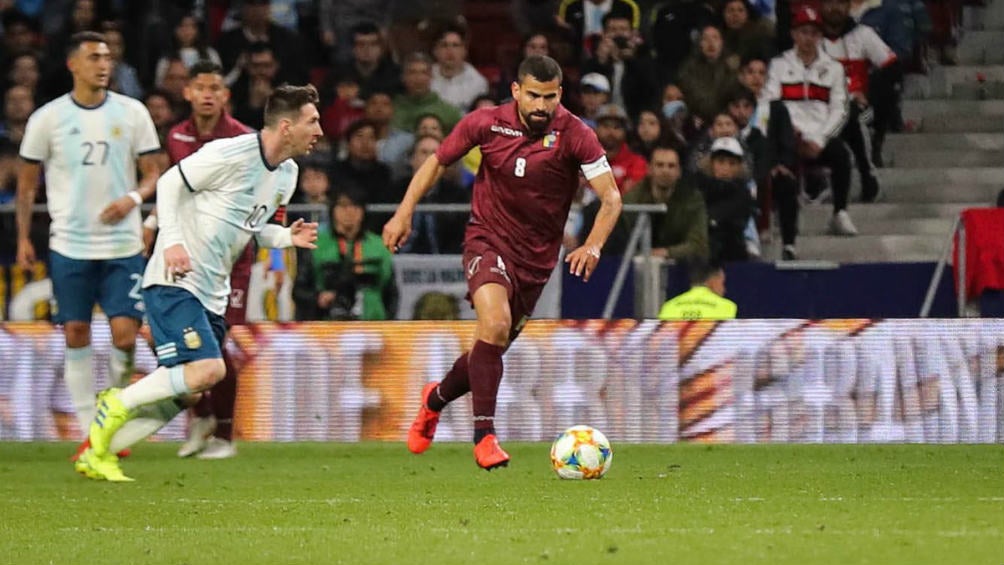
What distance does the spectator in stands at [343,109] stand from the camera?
53.7ft

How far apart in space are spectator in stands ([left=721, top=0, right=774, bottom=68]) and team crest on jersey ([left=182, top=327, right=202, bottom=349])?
25.6 feet

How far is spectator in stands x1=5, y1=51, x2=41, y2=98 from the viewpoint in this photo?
54.5 feet

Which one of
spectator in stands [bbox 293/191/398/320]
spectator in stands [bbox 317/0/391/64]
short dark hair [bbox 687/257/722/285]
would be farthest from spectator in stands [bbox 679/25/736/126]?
spectator in stands [bbox 293/191/398/320]

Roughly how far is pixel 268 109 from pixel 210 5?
28.0ft

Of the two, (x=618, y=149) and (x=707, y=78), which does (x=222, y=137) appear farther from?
(x=707, y=78)

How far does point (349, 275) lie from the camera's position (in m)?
13.7

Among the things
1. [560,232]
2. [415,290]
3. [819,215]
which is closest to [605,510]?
[560,232]

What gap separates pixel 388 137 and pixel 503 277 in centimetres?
633

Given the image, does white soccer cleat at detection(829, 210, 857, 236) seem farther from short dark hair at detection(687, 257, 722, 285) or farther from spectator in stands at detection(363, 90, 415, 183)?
spectator in stands at detection(363, 90, 415, 183)

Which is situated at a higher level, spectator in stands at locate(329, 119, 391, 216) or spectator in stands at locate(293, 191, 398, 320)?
spectator in stands at locate(329, 119, 391, 216)

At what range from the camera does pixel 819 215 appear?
16.4 meters

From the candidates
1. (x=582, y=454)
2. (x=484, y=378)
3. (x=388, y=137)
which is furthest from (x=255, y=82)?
(x=582, y=454)

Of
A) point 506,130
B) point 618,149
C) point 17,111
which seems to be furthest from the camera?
point 17,111

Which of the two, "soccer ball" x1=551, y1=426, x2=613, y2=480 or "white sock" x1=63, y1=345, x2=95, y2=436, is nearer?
"soccer ball" x1=551, y1=426, x2=613, y2=480
